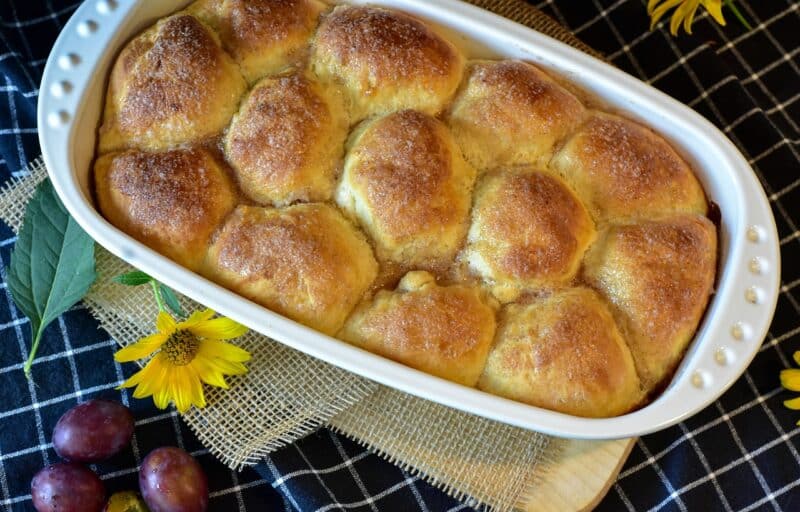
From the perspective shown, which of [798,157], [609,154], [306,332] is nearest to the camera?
[306,332]

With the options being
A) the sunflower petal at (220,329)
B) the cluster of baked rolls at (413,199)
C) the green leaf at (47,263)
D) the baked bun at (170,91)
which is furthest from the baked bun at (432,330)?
the green leaf at (47,263)

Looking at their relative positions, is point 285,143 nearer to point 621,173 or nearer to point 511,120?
point 511,120

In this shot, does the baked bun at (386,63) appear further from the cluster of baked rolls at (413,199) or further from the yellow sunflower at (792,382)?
the yellow sunflower at (792,382)

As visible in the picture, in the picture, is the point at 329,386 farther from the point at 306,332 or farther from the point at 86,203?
the point at 86,203

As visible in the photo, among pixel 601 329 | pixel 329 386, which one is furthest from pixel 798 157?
pixel 329 386

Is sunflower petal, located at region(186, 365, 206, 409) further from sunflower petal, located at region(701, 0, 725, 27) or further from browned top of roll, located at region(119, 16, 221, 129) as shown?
sunflower petal, located at region(701, 0, 725, 27)

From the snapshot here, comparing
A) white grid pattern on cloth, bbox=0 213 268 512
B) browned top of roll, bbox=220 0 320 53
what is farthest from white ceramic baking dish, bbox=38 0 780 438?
white grid pattern on cloth, bbox=0 213 268 512

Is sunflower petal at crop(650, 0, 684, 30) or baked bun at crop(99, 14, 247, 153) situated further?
sunflower petal at crop(650, 0, 684, 30)
